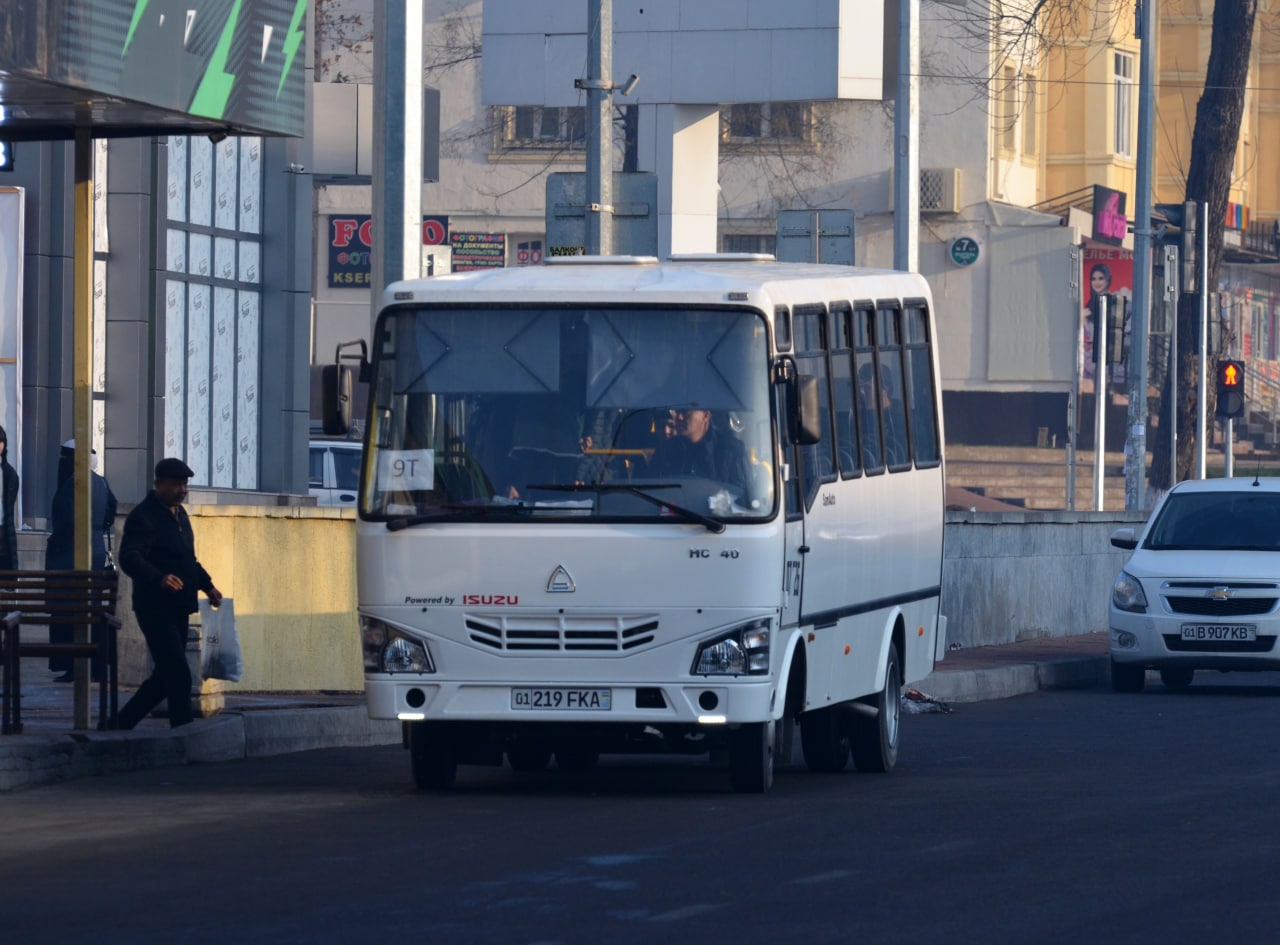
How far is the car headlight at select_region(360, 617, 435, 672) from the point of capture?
41.6 feet

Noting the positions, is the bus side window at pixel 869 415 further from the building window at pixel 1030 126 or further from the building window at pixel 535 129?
the building window at pixel 1030 126

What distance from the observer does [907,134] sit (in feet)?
85.0

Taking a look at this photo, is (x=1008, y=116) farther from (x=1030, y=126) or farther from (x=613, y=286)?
(x=613, y=286)

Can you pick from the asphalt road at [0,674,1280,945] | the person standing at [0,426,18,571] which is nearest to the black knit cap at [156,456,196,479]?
the asphalt road at [0,674,1280,945]

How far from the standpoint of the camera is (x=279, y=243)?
27.8 metres

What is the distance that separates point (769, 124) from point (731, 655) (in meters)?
51.3

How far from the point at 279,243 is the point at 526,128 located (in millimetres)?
36812

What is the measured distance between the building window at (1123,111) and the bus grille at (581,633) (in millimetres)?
59032

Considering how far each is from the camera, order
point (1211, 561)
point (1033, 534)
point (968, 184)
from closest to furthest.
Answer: point (1211, 561) → point (1033, 534) → point (968, 184)

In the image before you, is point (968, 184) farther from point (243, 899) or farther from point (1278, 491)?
point (243, 899)

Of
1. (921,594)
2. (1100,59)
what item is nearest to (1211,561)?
(921,594)

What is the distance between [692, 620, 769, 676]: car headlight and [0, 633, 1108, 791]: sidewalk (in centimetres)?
334

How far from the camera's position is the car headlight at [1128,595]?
22.7 metres

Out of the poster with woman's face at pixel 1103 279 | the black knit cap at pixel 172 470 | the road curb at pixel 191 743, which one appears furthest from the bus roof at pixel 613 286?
the poster with woman's face at pixel 1103 279
